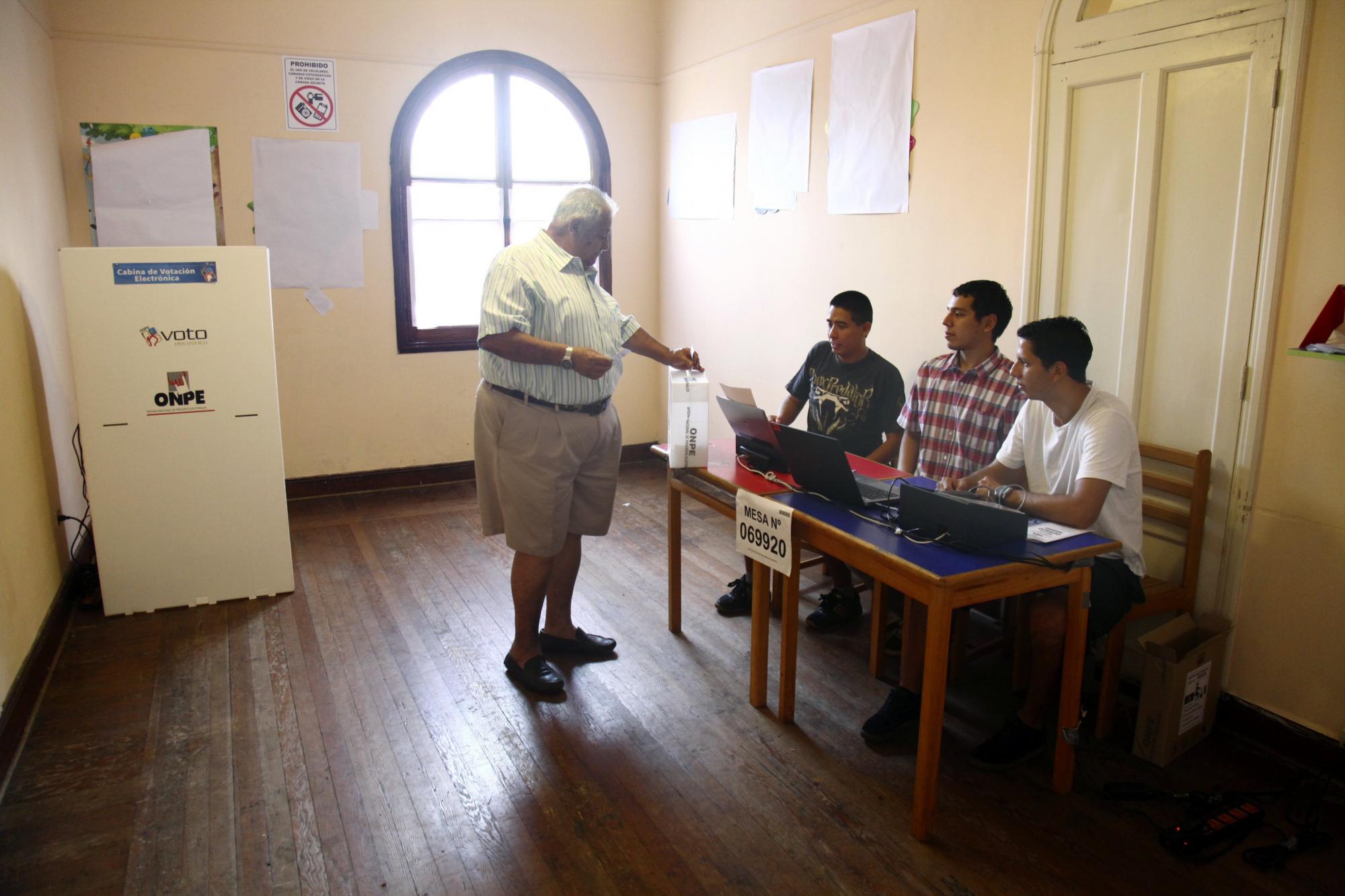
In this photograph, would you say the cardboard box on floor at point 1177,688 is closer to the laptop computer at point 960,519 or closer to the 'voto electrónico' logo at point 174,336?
the laptop computer at point 960,519

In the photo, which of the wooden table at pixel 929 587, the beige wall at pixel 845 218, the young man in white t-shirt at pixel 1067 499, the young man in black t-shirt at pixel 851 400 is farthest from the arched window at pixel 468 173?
the young man in white t-shirt at pixel 1067 499

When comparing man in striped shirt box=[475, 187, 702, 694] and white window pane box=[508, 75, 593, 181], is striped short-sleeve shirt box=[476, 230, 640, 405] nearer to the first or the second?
man in striped shirt box=[475, 187, 702, 694]

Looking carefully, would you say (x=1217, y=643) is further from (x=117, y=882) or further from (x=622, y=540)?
(x=117, y=882)

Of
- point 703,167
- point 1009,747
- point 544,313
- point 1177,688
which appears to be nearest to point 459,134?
point 703,167

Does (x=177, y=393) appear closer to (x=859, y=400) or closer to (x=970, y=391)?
(x=859, y=400)

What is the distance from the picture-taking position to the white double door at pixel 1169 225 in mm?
2465

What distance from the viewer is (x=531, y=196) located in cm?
538

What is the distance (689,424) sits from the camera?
2996mm

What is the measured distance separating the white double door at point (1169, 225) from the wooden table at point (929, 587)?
0.69 m

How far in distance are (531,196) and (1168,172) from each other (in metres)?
3.60

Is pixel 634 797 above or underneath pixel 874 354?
underneath

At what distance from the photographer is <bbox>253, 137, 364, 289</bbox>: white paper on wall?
4719 mm

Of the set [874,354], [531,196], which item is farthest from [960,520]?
[531,196]

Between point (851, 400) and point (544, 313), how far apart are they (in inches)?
48.5
